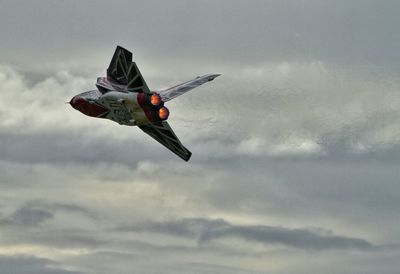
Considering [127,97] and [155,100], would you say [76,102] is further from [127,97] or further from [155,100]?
[155,100]

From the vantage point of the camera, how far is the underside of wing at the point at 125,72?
10988 centimetres

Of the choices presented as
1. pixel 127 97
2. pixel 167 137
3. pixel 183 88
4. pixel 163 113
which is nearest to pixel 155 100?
pixel 163 113

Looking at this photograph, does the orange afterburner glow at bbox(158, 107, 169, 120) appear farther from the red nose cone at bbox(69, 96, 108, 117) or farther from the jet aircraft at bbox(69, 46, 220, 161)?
the red nose cone at bbox(69, 96, 108, 117)

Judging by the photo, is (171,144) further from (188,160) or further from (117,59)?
(117,59)

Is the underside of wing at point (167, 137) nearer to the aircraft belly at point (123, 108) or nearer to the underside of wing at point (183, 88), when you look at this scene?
the underside of wing at point (183, 88)

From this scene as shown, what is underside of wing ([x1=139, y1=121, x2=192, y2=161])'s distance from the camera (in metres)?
118

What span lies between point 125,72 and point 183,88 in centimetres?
558

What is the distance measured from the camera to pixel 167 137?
118812mm

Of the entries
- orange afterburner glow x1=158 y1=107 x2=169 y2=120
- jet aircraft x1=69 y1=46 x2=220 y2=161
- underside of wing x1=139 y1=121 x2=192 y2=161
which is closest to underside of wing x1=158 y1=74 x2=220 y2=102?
jet aircraft x1=69 y1=46 x2=220 y2=161

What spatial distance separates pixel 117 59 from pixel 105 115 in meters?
5.68

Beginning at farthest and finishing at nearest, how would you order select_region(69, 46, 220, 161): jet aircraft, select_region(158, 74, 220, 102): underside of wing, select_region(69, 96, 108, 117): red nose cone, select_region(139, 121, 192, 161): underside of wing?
select_region(139, 121, 192, 161): underside of wing < select_region(69, 96, 108, 117): red nose cone < select_region(158, 74, 220, 102): underside of wing < select_region(69, 46, 220, 161): jet aircraft

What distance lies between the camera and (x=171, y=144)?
11931cm

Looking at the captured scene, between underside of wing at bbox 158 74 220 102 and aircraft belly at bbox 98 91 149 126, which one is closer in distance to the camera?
aircraft belly at bbox 98 91 149 126

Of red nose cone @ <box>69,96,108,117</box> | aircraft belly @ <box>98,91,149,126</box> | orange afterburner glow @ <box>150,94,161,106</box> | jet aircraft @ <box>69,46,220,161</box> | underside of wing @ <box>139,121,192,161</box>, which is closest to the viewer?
orange afterburner glow @ <box>150,94,161,106</box>
